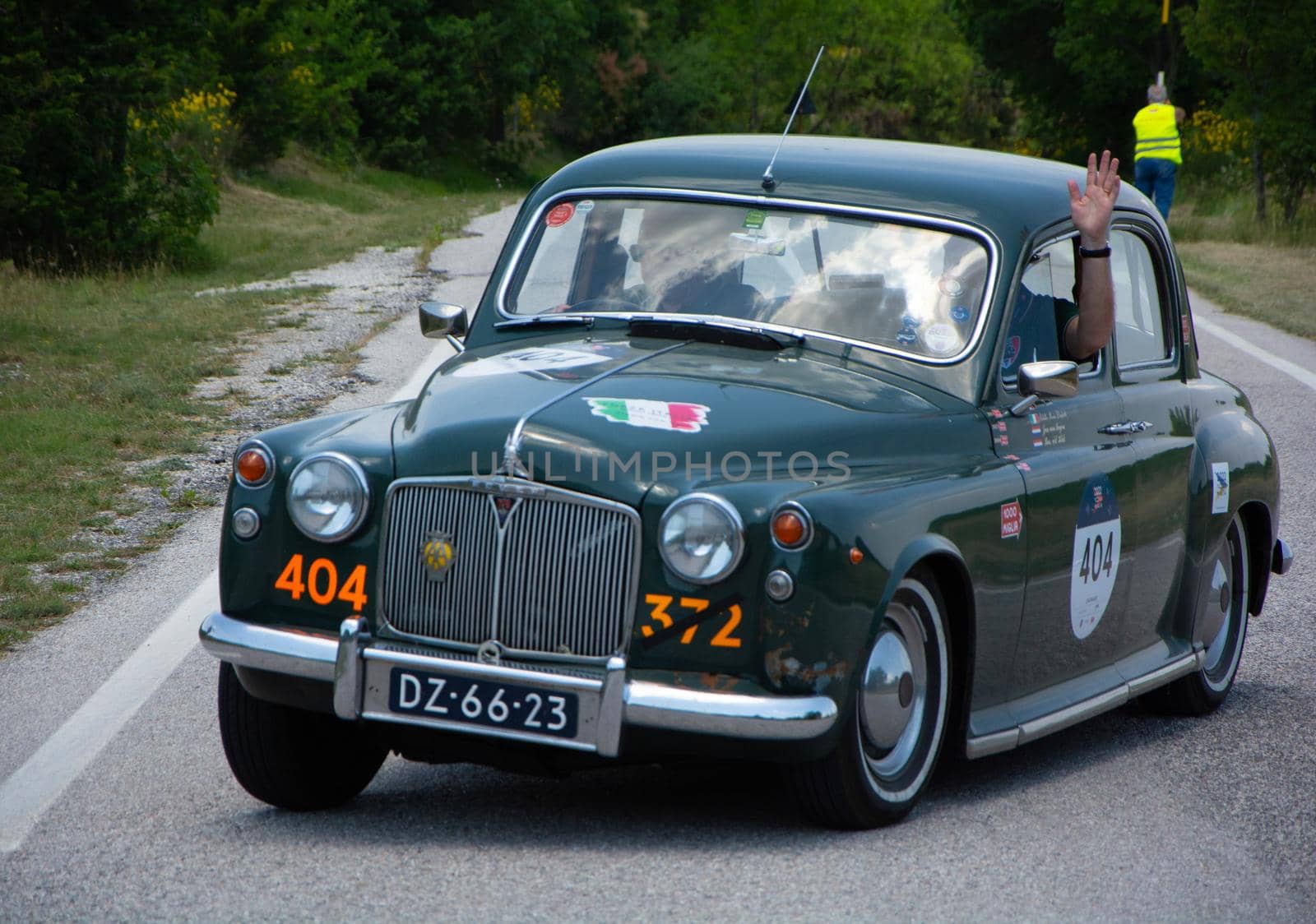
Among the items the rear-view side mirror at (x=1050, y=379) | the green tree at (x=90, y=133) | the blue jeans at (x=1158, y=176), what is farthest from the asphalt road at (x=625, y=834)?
the blue jeans at (x=1158, y=176)

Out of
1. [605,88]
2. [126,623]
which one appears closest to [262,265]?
[126,623]

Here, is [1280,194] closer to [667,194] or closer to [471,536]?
[667,194]

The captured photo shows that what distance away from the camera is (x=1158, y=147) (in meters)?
21.0

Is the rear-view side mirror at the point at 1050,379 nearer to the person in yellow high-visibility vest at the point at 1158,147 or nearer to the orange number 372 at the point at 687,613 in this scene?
the orange number 372 at the point at 687,613

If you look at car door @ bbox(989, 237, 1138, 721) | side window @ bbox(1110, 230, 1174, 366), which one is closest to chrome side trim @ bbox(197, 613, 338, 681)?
car door @ bbox(989, 237, 1138, 721)

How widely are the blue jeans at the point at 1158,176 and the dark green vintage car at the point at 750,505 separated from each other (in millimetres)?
15897

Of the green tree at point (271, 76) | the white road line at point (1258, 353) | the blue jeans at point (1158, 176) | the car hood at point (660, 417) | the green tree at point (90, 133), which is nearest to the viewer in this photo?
the car hood at point (660, 417)

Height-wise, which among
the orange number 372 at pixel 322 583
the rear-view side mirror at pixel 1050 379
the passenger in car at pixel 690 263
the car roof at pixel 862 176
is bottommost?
the orange number 372 at pixel 322 583

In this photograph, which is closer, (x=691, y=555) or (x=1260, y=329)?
(x=691, y=555)

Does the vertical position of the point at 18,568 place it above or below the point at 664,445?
below

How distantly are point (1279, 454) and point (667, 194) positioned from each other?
19.6 feet

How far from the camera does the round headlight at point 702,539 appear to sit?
4.04 m

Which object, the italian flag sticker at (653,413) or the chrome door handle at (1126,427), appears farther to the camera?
the chrome door handle at (1126,427)

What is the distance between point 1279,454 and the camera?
406 inches
